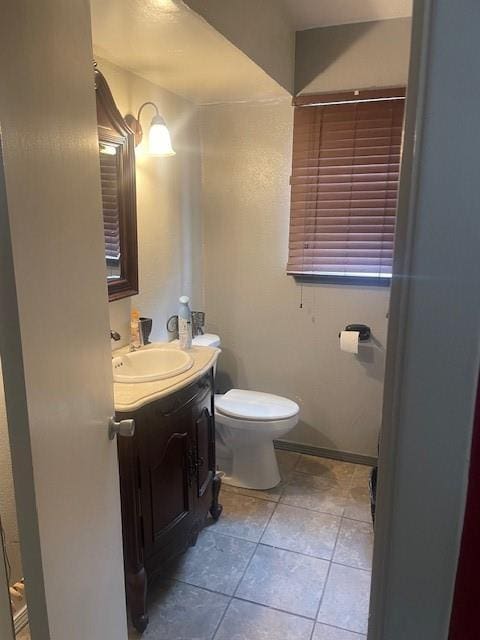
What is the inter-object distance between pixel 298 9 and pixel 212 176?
101 centimetres

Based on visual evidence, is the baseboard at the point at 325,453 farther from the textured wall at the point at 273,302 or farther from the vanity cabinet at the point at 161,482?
the vanity cabinet at the point at 161,482

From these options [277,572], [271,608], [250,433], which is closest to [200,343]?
[250,433]

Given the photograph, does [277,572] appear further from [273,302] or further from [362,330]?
[273,302]

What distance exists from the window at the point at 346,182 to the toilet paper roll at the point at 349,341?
13.3 inches

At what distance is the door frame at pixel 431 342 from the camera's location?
1.69 feet

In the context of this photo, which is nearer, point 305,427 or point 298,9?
point 298,9

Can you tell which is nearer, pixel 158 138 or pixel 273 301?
pixel 158 138

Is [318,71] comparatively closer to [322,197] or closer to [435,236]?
[322,197]

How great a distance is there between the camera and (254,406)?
2.68 metres

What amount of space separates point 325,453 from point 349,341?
0.81 meters

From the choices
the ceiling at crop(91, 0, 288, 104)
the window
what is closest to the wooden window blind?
the ceiling at crop(91, 0, 288, 104)

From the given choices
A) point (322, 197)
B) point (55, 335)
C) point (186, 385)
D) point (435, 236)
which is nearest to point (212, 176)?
point (322, 197)

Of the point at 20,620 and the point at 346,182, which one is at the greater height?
the point at 346,182

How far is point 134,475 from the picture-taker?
166 cm
